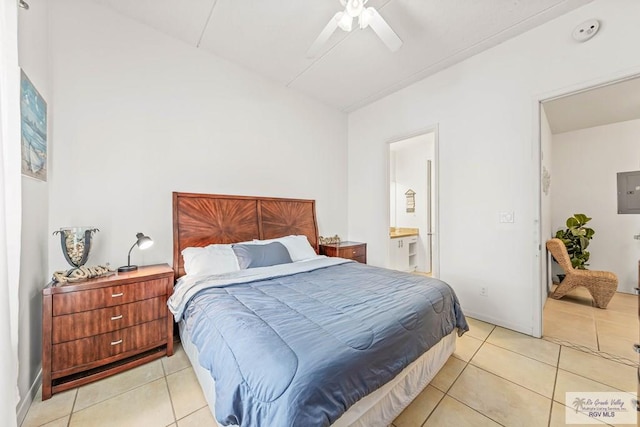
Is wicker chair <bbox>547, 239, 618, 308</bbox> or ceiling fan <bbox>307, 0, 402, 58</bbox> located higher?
ceiling fan <bbox>307, 0, 402, 58</bbox>

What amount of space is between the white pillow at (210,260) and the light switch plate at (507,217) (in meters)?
2.83

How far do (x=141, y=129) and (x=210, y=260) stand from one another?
1463 millimetres

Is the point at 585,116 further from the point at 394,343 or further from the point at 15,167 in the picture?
the point at 15,167

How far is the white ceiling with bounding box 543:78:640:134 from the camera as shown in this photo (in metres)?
2.85

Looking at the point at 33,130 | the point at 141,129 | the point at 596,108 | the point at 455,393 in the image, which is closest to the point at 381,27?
the point at 141,129

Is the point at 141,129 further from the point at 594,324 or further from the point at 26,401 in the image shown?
the point at 594,324

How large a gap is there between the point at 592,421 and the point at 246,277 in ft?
8.04

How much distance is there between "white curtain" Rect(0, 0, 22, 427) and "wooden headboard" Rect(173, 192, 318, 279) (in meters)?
1.41

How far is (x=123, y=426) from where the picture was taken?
1420 millimetres

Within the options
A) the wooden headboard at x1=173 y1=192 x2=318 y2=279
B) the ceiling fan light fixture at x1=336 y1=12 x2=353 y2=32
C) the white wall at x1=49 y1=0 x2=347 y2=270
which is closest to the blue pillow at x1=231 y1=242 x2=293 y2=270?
the wooden headboard at x1=173 y1=192 x2=318 y2=279

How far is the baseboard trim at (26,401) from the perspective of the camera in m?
1.41

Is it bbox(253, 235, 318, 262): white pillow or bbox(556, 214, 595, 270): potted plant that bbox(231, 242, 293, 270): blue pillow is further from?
bbox(556, 214, 595, 270): potted plant

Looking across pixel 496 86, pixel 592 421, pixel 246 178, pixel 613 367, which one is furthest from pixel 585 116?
pixel 246 178

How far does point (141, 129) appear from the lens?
239cm
